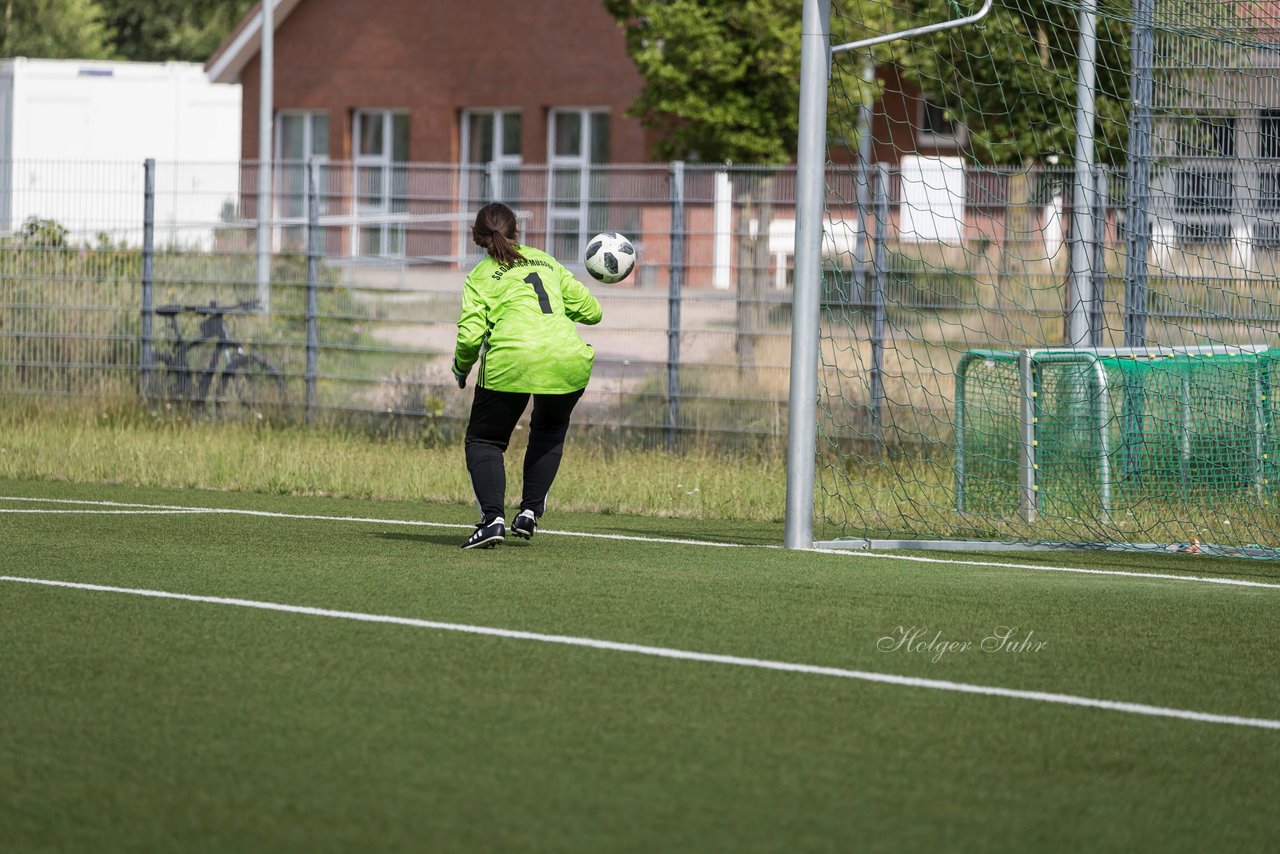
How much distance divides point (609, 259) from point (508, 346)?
3.88ft

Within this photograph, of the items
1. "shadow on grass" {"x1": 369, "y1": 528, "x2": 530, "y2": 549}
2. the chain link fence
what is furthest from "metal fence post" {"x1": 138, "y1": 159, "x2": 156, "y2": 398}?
"shadow on grass" {"x1": 369, "y1": 528, "x2": 530, "y2": 549}

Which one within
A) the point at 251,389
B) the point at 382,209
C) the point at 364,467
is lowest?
the point at 364,467

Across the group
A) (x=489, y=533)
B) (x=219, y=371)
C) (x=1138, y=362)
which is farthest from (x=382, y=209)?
(x=489, y=533)

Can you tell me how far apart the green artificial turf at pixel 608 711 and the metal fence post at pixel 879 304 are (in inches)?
144

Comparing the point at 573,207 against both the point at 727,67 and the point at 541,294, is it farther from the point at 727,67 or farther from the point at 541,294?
the point at 727,67

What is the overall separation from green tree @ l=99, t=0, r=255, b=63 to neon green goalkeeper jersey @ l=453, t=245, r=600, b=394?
190ft

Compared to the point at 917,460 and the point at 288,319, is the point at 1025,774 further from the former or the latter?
the point at 288,319

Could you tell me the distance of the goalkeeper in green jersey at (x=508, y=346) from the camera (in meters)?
8.82

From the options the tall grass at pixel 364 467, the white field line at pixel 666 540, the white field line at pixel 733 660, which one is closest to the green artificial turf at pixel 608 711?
the white field line at pixel 733 660

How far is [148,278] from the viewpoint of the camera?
16141 millimetres

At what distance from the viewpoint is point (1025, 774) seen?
4926mm

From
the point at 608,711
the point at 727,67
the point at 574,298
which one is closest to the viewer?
the point at 608,711

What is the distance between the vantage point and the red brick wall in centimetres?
3453

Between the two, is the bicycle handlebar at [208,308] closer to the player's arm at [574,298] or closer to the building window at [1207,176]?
the player's arm at [574,298]
